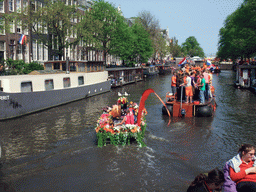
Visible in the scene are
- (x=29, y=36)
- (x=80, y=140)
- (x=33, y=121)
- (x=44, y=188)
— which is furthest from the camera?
(x=29, y=36)

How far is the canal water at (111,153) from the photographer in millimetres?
9391

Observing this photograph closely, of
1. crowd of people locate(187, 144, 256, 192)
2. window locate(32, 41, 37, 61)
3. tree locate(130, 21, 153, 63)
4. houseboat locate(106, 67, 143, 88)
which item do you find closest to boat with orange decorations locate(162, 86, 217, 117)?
crowd of people locate(187, 144, 256, 192)

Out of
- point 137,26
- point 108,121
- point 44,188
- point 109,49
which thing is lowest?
point 44,188

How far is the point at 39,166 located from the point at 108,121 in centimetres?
322

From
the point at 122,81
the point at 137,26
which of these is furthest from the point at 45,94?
the point at 137,26

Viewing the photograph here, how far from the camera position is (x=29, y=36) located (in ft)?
138

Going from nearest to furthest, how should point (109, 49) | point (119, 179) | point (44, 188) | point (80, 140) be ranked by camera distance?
1. point (44, 188)
2. point (119, 179)
3. point (80, 140)
4. point (109, 49)

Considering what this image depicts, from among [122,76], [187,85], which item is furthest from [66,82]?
[122,76]

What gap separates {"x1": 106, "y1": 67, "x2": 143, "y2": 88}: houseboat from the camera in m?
40.8

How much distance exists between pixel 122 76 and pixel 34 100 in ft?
79.4

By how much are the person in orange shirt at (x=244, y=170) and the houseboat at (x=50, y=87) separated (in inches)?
638

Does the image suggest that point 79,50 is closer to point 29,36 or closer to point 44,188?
point 29,36

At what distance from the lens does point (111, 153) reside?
11.8 m

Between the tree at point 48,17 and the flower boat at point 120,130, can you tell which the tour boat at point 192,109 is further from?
the tree at point 48,17
